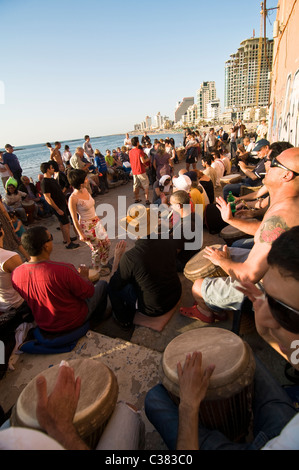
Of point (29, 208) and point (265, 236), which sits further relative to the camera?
point (29, 208)

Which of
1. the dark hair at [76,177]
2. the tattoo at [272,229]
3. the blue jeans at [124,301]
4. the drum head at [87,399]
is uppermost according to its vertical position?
the dark hair at [76,177]

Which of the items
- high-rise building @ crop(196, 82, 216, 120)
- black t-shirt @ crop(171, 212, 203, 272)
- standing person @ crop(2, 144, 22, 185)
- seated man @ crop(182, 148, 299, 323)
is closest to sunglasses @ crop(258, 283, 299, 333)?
seated man @ crop(182, 148, 299, 323)

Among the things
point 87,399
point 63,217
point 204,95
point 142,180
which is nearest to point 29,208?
point 63,217

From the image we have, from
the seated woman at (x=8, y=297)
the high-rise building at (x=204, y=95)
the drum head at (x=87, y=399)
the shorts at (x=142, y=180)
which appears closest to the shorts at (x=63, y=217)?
the seated woman at (x=8, y=297)

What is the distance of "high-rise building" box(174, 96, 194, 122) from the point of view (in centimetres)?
17562

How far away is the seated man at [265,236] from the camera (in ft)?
6.83

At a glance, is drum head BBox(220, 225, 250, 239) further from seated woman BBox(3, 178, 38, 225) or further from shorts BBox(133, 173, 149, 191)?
seated woman BBox(3, 178, 38, 225)

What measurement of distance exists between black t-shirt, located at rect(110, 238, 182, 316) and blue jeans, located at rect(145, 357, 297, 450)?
3.84 feet

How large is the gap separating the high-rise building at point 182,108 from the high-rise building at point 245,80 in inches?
1567

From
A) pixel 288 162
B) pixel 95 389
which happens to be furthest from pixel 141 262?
pixel 288 162

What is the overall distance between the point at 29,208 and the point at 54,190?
317 centimetres

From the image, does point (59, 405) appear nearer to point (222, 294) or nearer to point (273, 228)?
point (222, 294)

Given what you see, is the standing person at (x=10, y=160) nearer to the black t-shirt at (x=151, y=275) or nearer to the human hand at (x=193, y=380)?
the black t-shirt at (x=151, y=275)

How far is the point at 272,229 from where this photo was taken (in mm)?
2074
